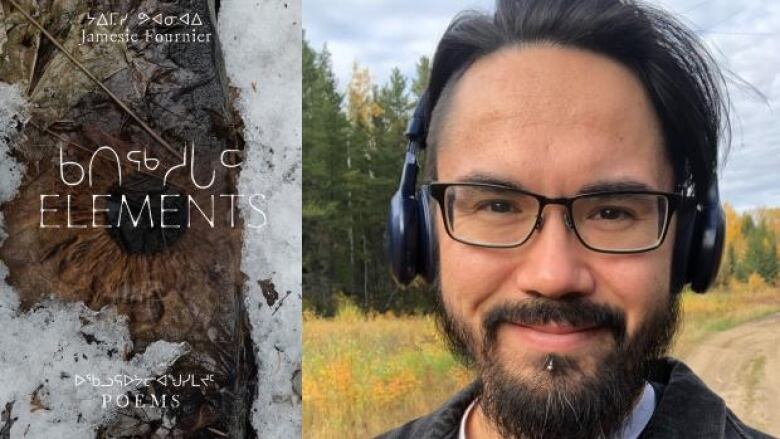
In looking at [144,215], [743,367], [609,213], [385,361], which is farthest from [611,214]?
[144,215]

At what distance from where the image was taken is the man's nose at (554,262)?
0.85 m

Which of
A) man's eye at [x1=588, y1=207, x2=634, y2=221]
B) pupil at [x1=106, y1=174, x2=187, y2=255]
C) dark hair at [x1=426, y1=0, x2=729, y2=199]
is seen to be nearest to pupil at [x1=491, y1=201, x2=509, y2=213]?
man's eye at [x1=588, y1=207, x2=634, y2=221]

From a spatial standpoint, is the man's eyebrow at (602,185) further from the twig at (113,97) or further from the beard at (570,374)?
the twig at (113,97)

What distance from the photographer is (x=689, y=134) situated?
96cm

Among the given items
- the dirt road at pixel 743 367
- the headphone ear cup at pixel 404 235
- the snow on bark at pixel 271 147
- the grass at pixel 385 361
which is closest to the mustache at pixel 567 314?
the headphone ear cup at pixel 404 235

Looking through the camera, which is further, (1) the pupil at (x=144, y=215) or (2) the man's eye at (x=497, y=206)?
(1) the pupil at (x=144, y=215)

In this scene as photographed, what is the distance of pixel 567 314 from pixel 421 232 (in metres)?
0.29

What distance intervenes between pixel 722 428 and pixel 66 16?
145 centimetres

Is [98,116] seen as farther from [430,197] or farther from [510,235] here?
[510,235]

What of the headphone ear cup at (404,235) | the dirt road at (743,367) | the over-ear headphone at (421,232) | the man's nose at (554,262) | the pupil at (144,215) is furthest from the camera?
the pupil at (144,215)

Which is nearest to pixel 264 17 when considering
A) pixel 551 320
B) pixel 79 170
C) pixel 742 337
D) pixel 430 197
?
pixel 79 170

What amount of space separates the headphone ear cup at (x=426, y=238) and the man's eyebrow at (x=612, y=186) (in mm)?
256

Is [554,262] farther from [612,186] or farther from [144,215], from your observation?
[144,215]

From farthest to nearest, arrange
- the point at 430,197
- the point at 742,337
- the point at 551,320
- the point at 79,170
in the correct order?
the point at 79,170 → the point at 742,337 → the point at 430,197 → the point at 551,320
